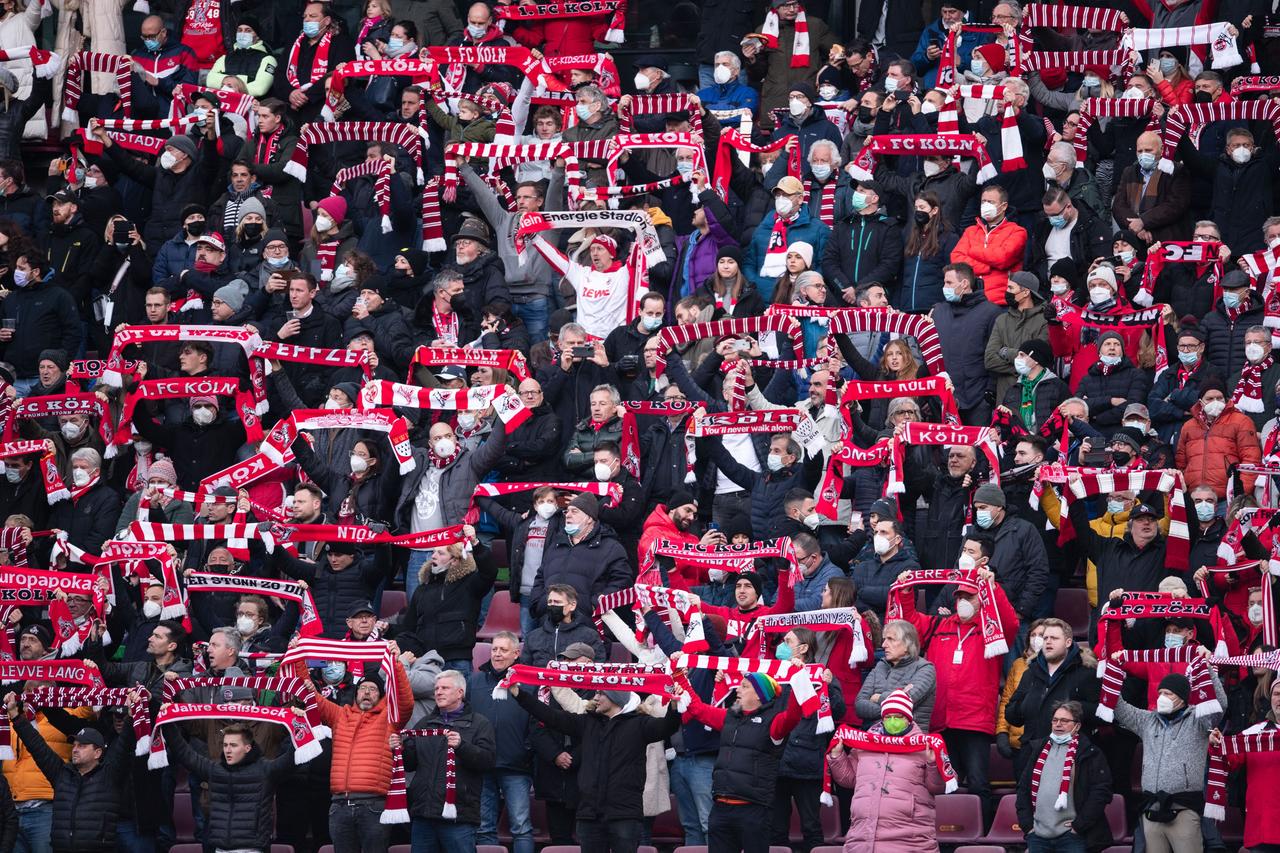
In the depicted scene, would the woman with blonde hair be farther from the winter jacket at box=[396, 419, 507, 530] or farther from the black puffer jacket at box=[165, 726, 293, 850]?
the black puffer jacket at box=[165, 726, 293, 850]

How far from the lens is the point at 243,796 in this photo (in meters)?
15.3

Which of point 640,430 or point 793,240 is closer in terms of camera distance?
point 640,430

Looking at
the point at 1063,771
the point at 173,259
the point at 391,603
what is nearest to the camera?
the point at 1063,771

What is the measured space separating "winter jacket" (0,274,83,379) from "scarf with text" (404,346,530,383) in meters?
3.55

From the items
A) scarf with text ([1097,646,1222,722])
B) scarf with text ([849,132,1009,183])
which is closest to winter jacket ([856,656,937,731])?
scarf with text ([1097,646,1222,722])

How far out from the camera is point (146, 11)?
78.8 feet

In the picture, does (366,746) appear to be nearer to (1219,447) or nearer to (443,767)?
(443,767)

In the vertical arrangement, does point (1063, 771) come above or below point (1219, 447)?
below

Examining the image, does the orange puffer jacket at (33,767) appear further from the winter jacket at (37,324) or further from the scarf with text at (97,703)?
the winter jacket at (37,324)

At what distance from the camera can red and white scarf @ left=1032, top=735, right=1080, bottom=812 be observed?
48.1 ft

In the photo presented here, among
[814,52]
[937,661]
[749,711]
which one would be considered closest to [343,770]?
[749,711]

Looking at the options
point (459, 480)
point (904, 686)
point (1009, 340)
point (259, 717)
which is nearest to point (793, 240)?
point (1009, 340)

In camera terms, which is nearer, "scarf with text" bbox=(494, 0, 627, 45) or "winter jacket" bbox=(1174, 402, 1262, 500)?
"winter jacket" bbox=(1174, 402, 1262, 500)

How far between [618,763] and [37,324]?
7491 mm
